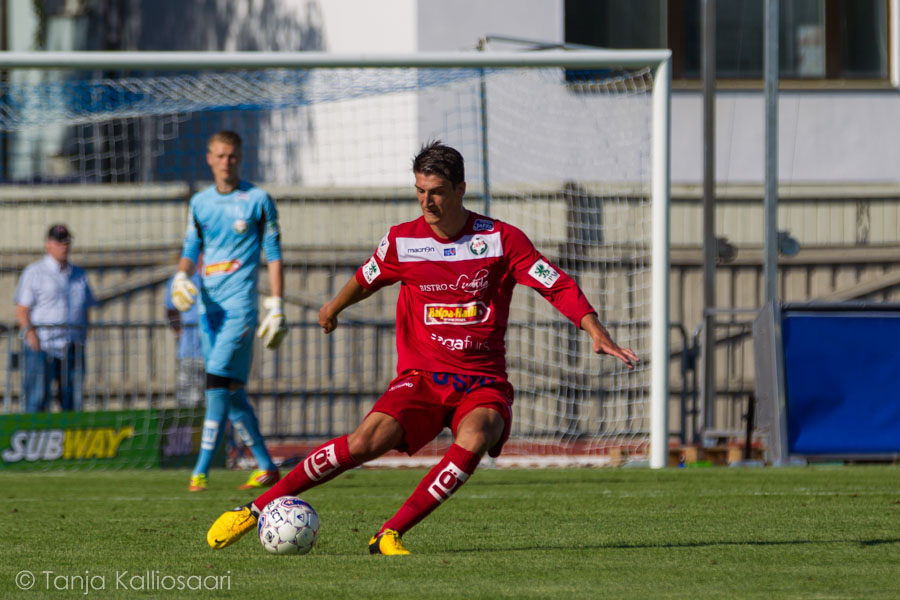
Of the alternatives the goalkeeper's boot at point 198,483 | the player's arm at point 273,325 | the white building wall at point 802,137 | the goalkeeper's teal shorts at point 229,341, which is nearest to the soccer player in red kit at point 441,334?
the player's arm at point 273,325

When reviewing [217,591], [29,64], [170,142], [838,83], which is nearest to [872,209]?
[838,83]

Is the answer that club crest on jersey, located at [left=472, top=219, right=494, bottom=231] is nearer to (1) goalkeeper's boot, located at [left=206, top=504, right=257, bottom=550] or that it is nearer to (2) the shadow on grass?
(2) the shadow on grass

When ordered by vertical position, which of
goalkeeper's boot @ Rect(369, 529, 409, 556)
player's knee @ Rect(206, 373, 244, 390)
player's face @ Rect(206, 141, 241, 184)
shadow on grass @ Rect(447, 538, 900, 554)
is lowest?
shadow on grass @ Rect(447, 538, 900, 554)

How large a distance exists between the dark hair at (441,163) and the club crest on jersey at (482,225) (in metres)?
0.26

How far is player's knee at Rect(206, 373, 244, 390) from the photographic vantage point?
363 inches

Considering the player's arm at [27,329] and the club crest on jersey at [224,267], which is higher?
the club crest on jersey at [224,267]

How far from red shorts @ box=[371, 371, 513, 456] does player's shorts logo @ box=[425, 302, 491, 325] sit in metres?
0.24

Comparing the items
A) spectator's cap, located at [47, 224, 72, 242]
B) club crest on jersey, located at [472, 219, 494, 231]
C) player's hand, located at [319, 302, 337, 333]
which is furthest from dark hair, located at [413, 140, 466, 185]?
spectator's cap, located at [47, 224, 72, 242]

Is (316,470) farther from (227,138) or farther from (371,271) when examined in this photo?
(227,138)

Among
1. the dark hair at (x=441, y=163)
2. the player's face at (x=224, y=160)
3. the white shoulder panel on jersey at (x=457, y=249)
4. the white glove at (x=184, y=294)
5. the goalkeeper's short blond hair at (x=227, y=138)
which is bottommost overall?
the white glove at (x=184, y=294)

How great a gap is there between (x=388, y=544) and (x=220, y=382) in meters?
3.73

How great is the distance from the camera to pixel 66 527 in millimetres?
7090

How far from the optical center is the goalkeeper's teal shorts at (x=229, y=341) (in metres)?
9.17

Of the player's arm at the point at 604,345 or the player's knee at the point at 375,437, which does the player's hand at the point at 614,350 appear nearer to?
the player's arm at the point at 604,345
